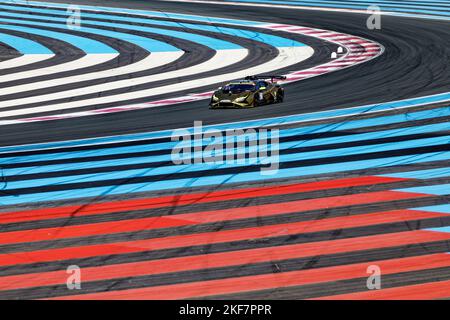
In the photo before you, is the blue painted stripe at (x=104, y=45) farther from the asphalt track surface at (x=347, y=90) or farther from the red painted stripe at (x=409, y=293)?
the red painted stripe at (x=409, y=293)

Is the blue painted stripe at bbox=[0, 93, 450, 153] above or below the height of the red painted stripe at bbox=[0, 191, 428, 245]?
below

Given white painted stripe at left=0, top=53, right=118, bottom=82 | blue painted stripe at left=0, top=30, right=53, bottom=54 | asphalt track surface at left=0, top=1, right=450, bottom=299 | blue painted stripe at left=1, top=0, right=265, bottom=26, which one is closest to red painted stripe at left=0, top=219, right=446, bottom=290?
asphalt track surface at left=0, top=1, right=450, bottom=299

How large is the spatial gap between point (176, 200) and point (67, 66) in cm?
1921

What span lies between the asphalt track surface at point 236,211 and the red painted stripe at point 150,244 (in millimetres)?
36

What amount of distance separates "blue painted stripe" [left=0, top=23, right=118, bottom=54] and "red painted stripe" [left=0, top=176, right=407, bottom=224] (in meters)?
21.3

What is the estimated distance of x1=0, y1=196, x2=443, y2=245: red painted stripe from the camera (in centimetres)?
1811

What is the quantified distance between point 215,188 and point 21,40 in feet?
83.3

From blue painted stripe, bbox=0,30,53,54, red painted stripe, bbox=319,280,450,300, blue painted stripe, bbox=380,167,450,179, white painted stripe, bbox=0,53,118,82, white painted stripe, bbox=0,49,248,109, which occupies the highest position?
red painted stripe, bbox=319,280,450,300

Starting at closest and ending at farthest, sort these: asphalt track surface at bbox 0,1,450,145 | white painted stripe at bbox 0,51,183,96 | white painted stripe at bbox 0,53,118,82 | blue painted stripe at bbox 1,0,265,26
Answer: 1. asphalt track surface at bbox 0,1,450,145
2. white painted stripe at bbox 0,51,183,96
3. white painted stripe at bbox 0,53,118,82
4. blue painted stripe at bbox 1,0,265,26

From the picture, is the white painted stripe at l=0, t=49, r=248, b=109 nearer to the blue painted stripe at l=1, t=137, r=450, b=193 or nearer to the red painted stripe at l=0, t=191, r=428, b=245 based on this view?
the blue painted stripe at l=1, t=137, r=450, b=193

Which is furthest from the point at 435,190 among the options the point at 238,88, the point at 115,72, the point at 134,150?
the point at 115,72

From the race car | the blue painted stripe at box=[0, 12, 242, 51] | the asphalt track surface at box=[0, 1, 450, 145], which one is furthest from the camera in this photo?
the blue painted stripe at box=[0, 12, 242, 51]

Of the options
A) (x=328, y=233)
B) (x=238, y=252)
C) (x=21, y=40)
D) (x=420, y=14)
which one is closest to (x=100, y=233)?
(x=238, y=252)
